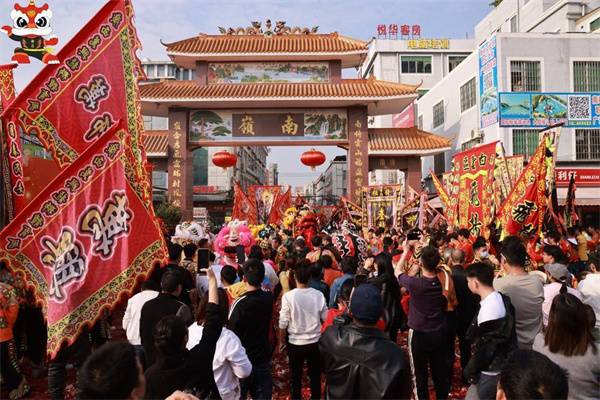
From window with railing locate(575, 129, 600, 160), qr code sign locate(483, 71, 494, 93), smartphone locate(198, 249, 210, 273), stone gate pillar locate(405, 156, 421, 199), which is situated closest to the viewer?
smartphone locate(198, 249, 210, 273)

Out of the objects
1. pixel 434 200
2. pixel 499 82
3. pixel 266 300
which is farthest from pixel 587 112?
pixel 266 300

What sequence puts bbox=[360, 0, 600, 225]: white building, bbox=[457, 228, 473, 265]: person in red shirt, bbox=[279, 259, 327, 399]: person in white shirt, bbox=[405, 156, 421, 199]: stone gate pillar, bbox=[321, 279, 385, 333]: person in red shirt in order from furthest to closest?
bbox=[405, 156, 421, 199]: stone gate pillar
bbox=[360, 0, 600, 225]: white building
bbox=[457, 228, 473, 265]: person in red shirt
bbox=[279, 259, 327, 399]: person in white shirt
bbox=[321, 279, 385, 333]: person in red shirt

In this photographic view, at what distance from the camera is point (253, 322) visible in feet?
10.9

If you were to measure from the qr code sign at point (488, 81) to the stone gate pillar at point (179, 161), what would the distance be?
1306 centimetres

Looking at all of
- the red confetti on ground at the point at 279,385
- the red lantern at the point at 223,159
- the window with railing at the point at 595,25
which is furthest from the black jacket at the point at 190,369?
the window with railing at the point at 595,25

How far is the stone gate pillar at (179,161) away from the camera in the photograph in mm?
18906

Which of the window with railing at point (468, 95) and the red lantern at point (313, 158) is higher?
the window with railing at point (468, 95)

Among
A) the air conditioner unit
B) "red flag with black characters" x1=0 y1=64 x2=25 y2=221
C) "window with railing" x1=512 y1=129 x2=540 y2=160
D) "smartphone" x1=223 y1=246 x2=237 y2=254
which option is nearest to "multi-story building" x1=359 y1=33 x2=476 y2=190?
the air conditioner unit

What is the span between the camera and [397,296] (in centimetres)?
437

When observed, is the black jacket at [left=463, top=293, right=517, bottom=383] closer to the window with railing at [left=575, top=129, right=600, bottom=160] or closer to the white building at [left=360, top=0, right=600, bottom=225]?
the white building at [left=360, top=0, right=600, bottom=225]

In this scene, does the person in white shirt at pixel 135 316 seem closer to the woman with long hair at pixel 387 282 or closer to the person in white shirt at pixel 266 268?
the person in white shirt at pixel 266 268

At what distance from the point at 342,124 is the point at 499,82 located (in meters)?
6.60

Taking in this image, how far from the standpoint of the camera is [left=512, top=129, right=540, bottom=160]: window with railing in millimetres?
17125

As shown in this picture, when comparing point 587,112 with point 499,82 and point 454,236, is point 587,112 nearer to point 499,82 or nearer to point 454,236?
point 499,82
